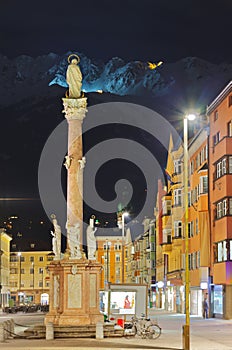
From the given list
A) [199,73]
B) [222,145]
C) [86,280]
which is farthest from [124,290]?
[199,73]

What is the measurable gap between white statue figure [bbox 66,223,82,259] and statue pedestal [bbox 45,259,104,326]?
1.64 ft

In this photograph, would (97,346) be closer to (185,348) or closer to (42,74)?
(185,348)

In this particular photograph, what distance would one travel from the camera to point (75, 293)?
127 ft

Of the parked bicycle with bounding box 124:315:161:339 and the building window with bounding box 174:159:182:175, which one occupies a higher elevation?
the building window with bounding box 174:159:182:175

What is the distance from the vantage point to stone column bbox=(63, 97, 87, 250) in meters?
40.6

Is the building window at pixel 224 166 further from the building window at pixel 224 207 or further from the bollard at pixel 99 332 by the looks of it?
the bollard at pixel 99 332

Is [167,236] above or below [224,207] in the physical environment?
below

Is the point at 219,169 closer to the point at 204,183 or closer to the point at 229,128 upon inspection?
the point at 229,128

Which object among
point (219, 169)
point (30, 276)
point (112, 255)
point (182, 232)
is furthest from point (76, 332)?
point (30, 276)

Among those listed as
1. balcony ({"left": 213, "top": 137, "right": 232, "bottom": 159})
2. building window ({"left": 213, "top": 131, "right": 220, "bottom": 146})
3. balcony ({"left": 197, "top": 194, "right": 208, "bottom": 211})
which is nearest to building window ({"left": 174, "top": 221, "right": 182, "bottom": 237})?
balcony ({"left": 197, "top": 194, "right": 208, "bottom": 211})

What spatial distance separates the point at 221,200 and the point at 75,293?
25276 millimetres

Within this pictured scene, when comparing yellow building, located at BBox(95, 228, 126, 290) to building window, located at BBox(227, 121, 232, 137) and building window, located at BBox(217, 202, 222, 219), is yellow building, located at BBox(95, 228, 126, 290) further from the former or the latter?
building window, located at BBox(227, 121, 232, 137)

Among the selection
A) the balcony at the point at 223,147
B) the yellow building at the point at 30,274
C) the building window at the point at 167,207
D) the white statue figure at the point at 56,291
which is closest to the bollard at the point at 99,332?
the white statue figure at the point at 56,291

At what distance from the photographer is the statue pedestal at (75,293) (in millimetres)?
38344
